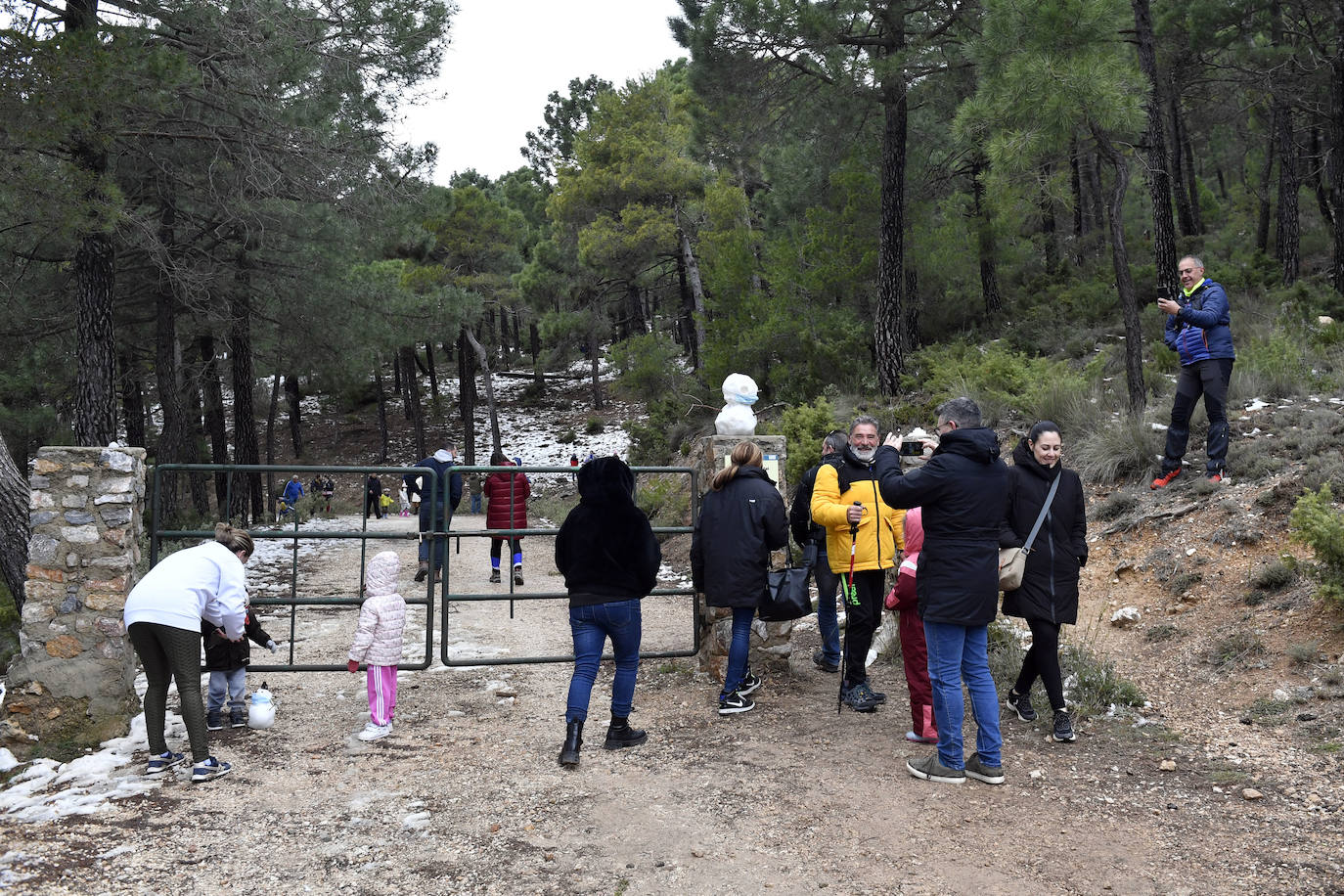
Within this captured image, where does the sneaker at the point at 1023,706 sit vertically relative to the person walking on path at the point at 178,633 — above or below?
below

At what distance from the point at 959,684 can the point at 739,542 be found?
1701 mm

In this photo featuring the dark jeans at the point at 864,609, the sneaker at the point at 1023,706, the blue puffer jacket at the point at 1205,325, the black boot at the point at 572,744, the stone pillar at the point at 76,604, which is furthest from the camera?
the blue puffer jacket at the point at 1205,325

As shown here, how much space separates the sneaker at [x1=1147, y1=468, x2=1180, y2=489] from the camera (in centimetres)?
849

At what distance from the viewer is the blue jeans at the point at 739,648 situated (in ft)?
19.9

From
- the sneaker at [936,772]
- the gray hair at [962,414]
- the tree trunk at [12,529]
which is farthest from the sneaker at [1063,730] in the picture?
the tree trunk at [12,529]

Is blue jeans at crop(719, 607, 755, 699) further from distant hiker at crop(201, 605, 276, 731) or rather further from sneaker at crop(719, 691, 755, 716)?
distant hiker at crop(201, 605, 276, 731)

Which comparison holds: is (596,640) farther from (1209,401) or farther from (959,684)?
(1209,401)

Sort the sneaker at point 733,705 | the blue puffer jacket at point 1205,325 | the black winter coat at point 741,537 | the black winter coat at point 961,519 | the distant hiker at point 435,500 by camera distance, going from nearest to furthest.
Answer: the black winter coat at point 961,519 → the black winter coat at point 741,537 → the sneaker at point 733,705 → the distant hiker at point 435,500 → the blue puffer jacket at point 1205,325

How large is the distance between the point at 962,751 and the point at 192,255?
14.3 meters

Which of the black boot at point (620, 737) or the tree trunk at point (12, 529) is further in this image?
the tree trunk at point (12, 529)

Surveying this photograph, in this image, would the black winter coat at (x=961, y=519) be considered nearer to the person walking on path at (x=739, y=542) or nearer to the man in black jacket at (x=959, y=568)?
the man in black jacket at (x=959, y=568)

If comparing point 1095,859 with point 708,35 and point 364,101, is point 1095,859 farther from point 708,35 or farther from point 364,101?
point 708,35

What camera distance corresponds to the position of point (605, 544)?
17.3 ft

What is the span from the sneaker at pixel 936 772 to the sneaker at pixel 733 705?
146cm
